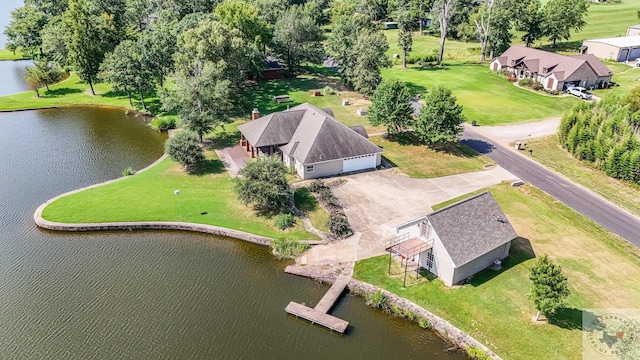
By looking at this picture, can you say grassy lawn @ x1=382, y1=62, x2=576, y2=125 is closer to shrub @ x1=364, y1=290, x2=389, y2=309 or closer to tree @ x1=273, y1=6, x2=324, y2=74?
tree @ x1=273, y1=6, x2=324, y2=74

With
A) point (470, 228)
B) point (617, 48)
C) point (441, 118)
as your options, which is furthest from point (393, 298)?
point (617, 48)

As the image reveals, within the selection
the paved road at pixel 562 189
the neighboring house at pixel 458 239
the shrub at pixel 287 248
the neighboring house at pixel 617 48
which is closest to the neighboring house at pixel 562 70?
the neighboring house at pixel 617 48

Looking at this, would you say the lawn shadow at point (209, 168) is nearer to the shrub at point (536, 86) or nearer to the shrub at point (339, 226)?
the shrub at point (339, 226)

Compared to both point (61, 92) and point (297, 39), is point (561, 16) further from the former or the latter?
point (61, 92)

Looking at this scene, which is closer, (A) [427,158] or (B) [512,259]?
(B) [512,259]

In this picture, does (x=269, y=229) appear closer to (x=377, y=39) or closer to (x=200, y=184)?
(x=200, y=184)

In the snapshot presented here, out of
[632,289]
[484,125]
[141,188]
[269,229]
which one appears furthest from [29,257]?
[484,125]
